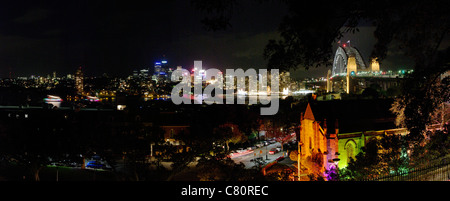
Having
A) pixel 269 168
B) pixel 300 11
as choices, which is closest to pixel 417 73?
pixel 300 11

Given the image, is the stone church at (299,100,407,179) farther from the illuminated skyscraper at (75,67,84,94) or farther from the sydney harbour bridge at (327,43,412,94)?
the illuminated skyscraper at (75,67,84,94)

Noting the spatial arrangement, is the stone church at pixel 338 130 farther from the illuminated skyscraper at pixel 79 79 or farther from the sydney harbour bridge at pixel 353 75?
the illuminated skyscraper at pixel 79 79

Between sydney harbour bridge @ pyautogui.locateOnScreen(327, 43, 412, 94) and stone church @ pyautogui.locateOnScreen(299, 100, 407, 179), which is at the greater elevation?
sydney harbour bridge @ pyautogui.locateOnScreen(327, 43, 412, 94)

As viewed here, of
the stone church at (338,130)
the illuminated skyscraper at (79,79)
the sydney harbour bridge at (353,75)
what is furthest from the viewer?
the illuminated skyscraper at (79,79)

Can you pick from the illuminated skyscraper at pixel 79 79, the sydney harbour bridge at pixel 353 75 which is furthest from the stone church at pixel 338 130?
the illuminated skyscraper at pixel 79 79

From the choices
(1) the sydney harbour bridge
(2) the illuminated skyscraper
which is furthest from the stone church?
(2) the illuminated skyscraper

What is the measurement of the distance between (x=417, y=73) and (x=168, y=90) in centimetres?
17783

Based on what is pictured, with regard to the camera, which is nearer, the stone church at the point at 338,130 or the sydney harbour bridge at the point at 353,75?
the stone church at the point at 338,130

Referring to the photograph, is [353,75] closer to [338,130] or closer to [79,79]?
[338,130]

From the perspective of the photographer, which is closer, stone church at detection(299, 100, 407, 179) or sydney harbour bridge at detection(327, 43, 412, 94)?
stone church at detection(299, 100, 407, 179)
